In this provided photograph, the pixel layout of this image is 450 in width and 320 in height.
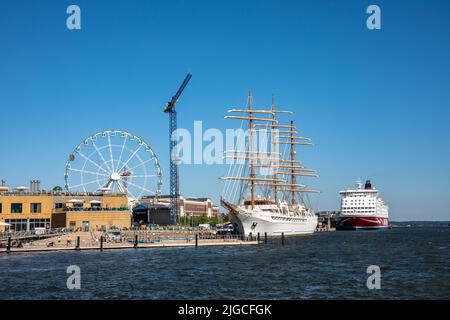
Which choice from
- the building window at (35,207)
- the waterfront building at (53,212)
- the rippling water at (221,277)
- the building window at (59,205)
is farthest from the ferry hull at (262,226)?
the building window at (35,207)

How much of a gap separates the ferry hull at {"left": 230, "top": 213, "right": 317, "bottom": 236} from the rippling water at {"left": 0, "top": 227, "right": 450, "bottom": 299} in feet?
120

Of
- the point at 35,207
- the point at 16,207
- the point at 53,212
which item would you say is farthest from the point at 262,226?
the point at 16,207

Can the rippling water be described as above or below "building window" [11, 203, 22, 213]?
below

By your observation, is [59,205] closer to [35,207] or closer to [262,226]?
[35,207]

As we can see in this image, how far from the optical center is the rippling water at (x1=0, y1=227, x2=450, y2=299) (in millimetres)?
35875

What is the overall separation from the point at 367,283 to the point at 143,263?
80.3 feet

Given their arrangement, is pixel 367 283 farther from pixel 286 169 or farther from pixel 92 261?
pixel 286 169

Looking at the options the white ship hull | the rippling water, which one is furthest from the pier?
the white ship hull

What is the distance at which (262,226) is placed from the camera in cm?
11700

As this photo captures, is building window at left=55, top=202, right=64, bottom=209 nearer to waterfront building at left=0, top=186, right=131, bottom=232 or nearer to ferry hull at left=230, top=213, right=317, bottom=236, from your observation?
waterfront building at left=0, top=186, right=131, bottom=232

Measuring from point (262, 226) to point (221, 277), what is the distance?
240ft

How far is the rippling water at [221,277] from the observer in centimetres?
3588

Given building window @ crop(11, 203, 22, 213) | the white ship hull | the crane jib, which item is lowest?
the white ship hull
